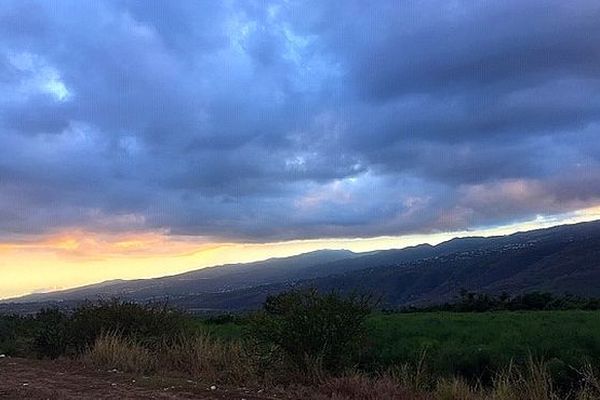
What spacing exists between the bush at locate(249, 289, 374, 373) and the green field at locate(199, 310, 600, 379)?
135cm

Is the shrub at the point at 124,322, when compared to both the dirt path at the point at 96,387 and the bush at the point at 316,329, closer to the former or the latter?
the dirt path at the point at 96,387

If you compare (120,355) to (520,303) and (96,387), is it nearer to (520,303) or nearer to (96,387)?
(96,387)

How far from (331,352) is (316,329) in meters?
0.65

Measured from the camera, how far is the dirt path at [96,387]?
13.4 meters

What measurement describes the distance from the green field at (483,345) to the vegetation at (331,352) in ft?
0.17

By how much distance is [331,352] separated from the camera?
634 inches

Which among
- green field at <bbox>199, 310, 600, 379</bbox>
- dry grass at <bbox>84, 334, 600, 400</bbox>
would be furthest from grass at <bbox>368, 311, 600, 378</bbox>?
dry grass at <bbox>84, 334, 600, 400</bbox>

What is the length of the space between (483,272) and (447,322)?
70835 mm

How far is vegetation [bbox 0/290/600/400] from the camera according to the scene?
540 inches

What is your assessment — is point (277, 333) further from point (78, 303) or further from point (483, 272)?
point (483, 272)

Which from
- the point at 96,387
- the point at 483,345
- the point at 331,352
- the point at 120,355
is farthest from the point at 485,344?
the point at 96,387

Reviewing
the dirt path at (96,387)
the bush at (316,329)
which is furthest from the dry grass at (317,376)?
the dirt path at (96,387)

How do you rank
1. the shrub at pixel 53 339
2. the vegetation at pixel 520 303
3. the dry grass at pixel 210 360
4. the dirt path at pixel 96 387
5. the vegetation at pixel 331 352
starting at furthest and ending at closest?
the vegetation at pixel 520 303 < the shrub at pixel 53 339 < the dry grass at pixel 210 360 < the vegetation at pixel 331 352 < the dirt path at pixel 96 387

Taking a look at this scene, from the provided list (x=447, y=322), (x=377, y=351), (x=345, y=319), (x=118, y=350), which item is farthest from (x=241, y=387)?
(x=447, y=322)
